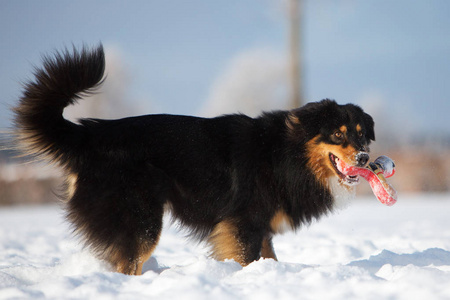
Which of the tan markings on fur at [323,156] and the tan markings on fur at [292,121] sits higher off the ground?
the tan markings on fur at [292,121]

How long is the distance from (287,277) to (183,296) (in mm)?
772

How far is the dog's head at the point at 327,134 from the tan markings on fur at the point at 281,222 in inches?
21.5

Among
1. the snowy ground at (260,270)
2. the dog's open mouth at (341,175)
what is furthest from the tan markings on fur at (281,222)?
the dog's open mouth at (341,175)

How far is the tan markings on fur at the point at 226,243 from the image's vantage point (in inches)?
167

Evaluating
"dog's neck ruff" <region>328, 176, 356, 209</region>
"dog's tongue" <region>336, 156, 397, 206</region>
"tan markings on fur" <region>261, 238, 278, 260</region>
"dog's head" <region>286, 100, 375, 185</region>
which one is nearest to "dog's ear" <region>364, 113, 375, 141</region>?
"dog's head" <region>286, 100, 375, 185</region>

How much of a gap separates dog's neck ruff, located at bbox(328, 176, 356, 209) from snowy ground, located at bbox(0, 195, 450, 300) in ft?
1.97

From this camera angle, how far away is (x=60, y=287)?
3.01 metres

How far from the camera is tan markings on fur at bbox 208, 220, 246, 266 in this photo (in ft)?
13.9

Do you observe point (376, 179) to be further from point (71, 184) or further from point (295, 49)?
point (295, 49)

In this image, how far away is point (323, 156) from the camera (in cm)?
459

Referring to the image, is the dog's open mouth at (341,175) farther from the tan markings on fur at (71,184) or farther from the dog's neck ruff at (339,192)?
the tan markings on fur at (71,184)

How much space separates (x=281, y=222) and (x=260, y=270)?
112cm

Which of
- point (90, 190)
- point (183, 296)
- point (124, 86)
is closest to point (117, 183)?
point (90, 190)

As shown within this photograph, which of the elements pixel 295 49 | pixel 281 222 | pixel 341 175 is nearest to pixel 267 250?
pixel 281 222
